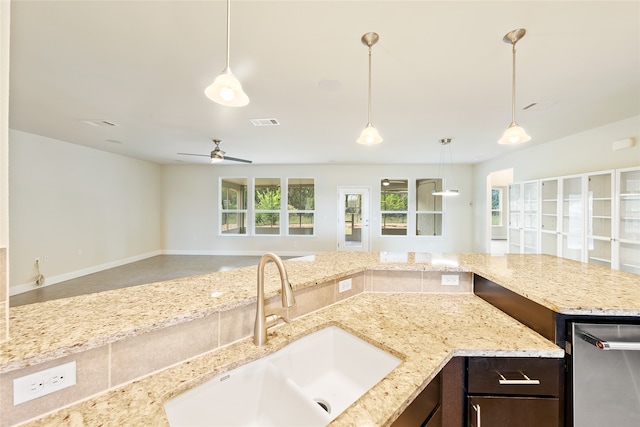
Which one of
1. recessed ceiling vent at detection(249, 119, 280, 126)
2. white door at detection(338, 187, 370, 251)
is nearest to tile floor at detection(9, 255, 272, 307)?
white door at detection(338, 187, 370, 251)

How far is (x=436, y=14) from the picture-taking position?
160 cm

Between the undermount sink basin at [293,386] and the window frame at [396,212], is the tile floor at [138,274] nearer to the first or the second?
the window frame at [396,212]

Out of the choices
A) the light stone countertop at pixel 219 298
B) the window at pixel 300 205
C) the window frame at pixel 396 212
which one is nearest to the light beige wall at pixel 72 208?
the window at pixel 300 205

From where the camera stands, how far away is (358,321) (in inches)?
48.9

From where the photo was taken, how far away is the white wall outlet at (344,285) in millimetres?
1523

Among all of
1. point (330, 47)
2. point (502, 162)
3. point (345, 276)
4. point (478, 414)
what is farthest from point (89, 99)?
point (502, 162)

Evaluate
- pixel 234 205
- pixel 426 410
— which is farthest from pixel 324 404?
pixel 234 205

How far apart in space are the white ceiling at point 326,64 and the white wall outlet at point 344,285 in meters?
1.71

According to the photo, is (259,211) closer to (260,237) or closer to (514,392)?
(260,237)

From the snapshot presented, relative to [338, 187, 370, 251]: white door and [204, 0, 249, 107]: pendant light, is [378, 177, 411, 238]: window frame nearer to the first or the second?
[338, 187, 370, 251]: white door

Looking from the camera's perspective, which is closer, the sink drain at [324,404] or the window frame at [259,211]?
the sink drain at [324,404]

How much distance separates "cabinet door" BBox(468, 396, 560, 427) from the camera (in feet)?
3.37

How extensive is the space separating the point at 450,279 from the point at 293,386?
1.28 meters

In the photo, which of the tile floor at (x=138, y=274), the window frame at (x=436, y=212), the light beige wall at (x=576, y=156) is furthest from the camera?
the window frame at (x=436, y=212)
